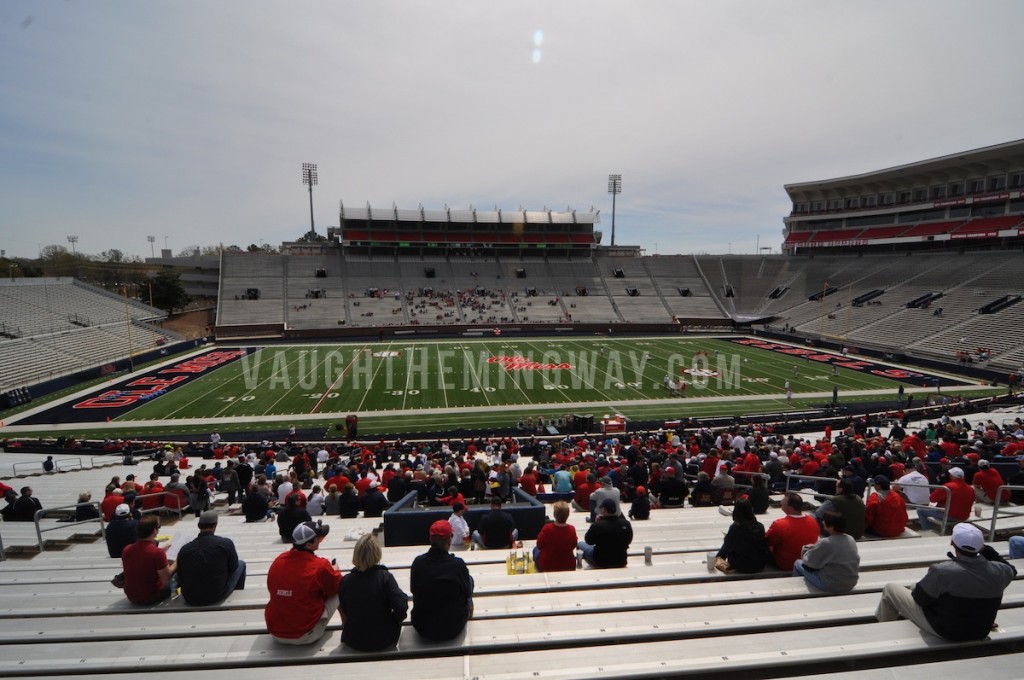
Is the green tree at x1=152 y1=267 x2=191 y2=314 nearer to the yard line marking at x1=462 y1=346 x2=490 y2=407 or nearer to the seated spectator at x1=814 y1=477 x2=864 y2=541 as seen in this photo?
the yard line marking at x1=462 y1=346 x2=490 y2=407

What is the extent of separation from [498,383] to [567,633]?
29821 millimetres

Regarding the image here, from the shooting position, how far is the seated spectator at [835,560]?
4.36m

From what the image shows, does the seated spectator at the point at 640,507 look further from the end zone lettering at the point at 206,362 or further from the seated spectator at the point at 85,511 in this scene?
the end zone lettering at the point at 206,362

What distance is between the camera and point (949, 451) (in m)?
13.2

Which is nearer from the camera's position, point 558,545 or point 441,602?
point 441,602

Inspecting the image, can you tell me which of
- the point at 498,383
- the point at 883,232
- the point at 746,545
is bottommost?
the point at 498,383

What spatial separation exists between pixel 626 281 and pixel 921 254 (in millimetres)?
34431

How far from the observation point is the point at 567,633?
3717mm

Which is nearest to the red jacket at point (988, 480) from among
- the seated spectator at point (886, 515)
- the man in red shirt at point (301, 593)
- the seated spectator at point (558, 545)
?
the seated spectator at point (886, 515)

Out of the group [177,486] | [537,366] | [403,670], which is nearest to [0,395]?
[177,486]

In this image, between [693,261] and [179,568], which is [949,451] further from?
[693,261]

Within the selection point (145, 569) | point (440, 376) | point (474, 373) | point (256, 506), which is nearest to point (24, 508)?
point (256, 506)

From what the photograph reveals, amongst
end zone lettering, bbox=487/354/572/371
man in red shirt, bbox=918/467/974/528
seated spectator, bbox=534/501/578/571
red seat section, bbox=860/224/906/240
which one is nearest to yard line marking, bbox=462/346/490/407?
end zone lettering, bbox=487/354/572/371

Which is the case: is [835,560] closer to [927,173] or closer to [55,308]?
[55,308]
